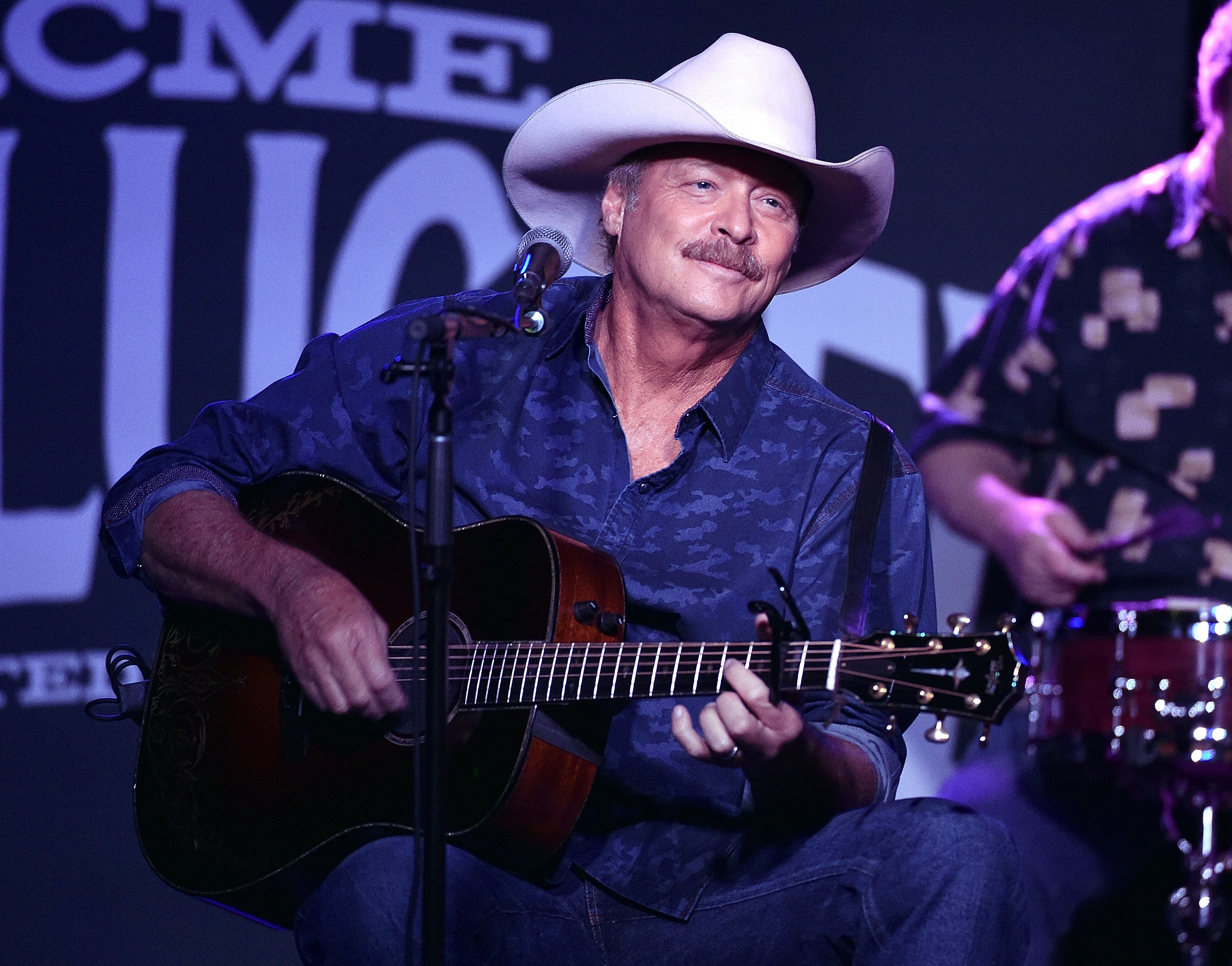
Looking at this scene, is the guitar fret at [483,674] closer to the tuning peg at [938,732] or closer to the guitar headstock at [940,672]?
the guitar headstock at [940,672]

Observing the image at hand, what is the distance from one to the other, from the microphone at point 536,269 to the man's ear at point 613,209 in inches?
32.0

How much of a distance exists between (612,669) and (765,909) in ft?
1.61

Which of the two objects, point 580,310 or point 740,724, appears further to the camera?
point 580,310

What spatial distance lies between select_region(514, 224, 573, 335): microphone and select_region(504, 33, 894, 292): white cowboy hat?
2.05 feet

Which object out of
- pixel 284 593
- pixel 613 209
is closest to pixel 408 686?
pixel 284 593

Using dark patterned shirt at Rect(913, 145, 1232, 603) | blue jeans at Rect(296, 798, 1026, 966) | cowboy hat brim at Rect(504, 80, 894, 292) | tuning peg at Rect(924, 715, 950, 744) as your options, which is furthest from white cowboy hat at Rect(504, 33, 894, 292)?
blue jeans at Rect(296, 798, 1026, 966)

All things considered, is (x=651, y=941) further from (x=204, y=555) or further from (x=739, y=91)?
(x=739, y=91)

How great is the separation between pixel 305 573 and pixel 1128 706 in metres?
1.94

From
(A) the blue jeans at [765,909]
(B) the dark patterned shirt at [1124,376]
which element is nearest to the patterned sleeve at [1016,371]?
(B) the dark patterned shirt at [1124,376]

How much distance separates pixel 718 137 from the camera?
110 inches

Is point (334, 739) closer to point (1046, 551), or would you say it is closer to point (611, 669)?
point (611, 669)

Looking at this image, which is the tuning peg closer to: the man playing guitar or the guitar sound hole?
the man playing guitar

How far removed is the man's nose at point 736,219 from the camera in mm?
2781

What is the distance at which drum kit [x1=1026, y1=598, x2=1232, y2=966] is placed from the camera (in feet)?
10.3
